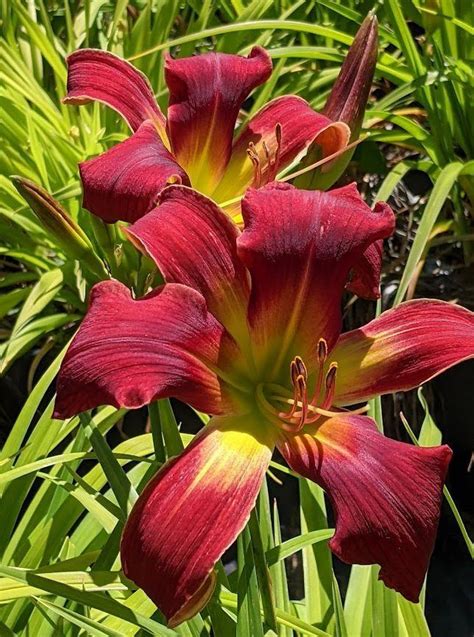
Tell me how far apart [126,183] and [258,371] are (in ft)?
0.57

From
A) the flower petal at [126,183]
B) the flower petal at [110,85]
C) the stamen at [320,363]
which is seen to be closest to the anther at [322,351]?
the stamen at [320,363]

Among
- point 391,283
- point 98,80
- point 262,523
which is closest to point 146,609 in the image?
point 262,523

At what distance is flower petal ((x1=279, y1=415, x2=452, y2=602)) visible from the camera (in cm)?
52

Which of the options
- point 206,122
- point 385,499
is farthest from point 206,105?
point 385,499

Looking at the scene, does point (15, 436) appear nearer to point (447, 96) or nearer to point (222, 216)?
point (222, 216)

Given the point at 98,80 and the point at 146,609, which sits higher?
the point at 98,80

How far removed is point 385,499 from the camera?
53cm

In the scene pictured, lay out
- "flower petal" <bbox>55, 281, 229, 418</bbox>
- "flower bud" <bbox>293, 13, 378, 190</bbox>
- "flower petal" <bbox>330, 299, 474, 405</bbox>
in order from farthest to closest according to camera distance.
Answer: "flower bud" <bbox>293, 13, 378, 190</bbox>, "flower petal" <bbox>330, 299, 474, 405</bbox>, "flower petal" <bbox>55, 281, 229, 418</bbox>

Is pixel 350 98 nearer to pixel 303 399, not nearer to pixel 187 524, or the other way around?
pixel 303 399

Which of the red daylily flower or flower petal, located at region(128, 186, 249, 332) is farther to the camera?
the red daylily flower

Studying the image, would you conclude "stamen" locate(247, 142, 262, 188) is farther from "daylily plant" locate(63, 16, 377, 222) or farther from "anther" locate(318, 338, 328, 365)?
"anther" locate(318, 338, 328, 365)

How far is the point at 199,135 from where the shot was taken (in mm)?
724

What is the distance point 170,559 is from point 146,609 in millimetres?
388

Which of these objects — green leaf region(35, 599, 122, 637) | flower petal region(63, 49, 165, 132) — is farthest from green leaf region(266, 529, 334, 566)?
flower petal region(63, 49, 165, 132)
